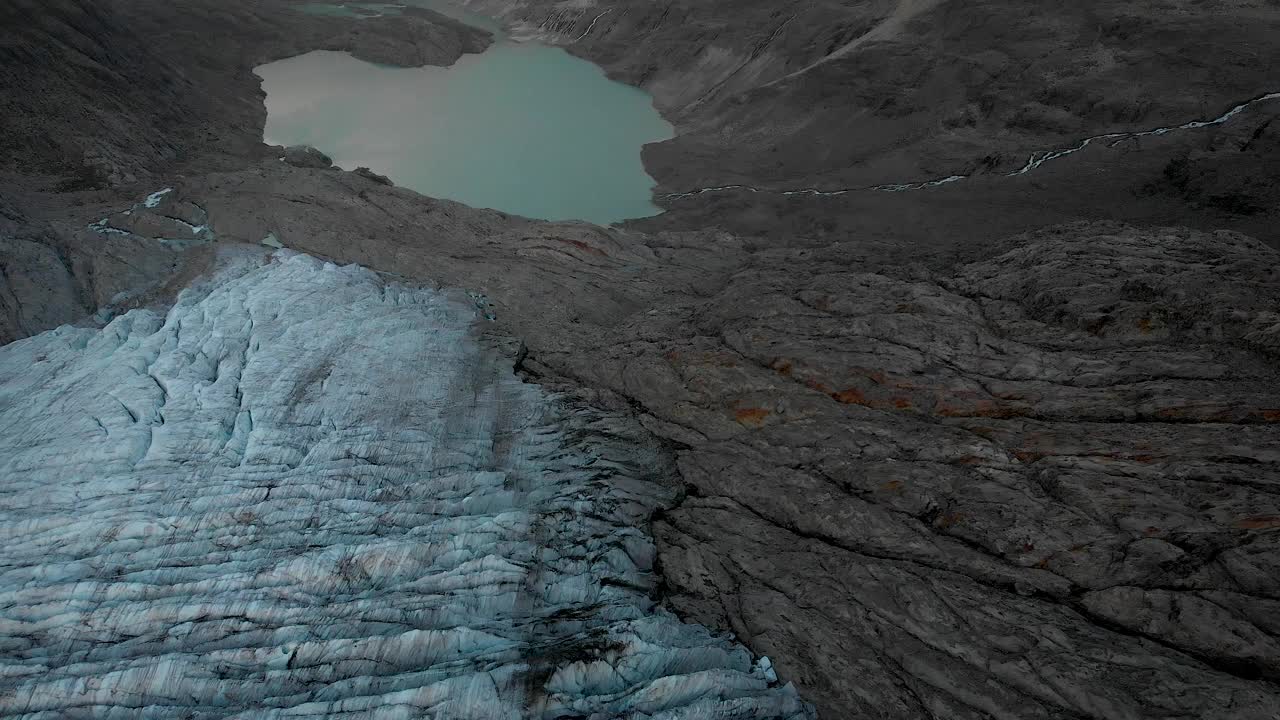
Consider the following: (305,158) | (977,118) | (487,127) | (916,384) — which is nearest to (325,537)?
(916,384)

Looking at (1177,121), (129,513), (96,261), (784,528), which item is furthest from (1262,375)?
(96,261)

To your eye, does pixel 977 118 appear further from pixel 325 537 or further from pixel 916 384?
pixel 325 537

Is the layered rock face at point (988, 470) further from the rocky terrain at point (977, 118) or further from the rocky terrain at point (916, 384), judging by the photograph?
the rocky terrain at point (977, 118)

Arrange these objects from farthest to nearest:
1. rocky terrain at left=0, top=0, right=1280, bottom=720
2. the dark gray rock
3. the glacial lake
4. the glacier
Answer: the glacial lake < the dark gray rock < the glacier < rocky terrain at left=0, top=0, right=1280, bottom=720

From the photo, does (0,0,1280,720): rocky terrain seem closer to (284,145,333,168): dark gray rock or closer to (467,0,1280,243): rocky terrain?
(467,0,1280,243): rocky terrain

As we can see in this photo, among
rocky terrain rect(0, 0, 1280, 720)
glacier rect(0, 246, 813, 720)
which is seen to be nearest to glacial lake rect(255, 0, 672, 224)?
rocky terrain rect(0, 0, 1280, 720)

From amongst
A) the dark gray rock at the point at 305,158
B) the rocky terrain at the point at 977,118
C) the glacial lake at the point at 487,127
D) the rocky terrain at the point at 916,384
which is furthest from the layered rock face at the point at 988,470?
the dark gray rock at the point at 305,158

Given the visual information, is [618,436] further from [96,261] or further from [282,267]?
[96,261]
